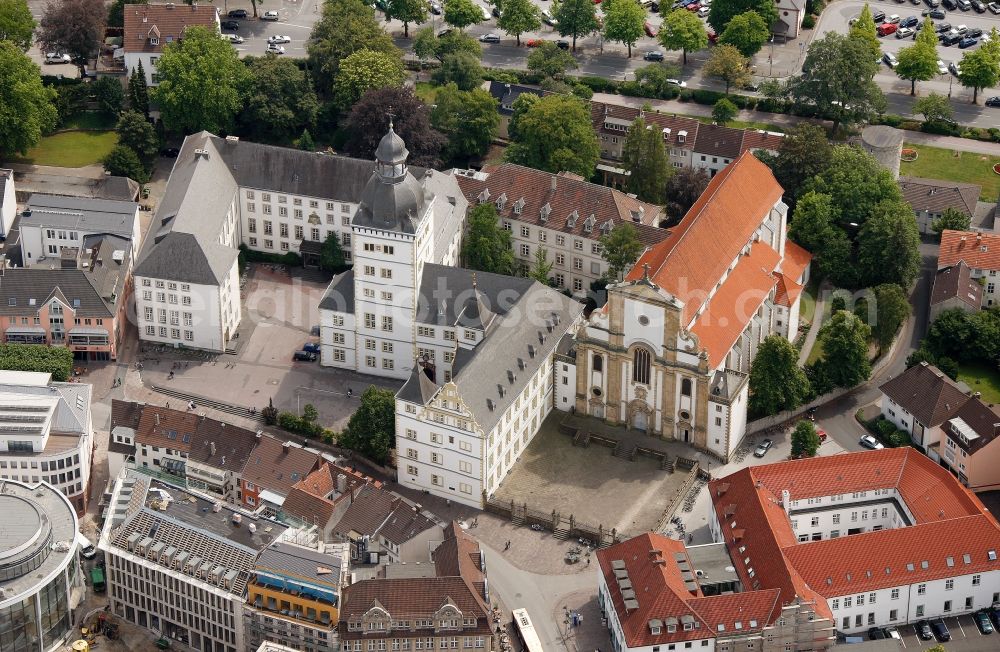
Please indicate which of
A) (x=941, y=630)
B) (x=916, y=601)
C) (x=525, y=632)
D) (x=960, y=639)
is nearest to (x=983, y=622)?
(x=960, y=639)

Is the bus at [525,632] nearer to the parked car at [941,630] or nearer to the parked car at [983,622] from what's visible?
the parked car at [941,630]

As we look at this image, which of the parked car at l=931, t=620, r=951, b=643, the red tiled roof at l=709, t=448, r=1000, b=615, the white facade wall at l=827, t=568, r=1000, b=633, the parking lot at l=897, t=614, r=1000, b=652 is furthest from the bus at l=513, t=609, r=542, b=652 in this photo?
the parked car at l=931, t=620, r=951, b=643

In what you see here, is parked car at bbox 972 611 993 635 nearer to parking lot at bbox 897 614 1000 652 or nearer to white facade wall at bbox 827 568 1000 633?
parking lot at bbox 897 614 1000 652

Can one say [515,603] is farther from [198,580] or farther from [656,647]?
[198,580]

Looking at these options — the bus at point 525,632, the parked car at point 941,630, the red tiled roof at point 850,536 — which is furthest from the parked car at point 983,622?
the bus at point 525,632

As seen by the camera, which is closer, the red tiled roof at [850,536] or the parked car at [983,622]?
the red tiled roof at [850,536]

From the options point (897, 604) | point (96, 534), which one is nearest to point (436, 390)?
point (96, 534)

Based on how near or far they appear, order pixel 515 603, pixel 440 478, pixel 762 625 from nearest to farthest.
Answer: pixel 762 625 → pixel 515 603 → pixel 440 478
